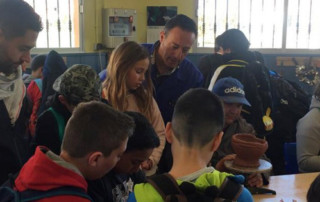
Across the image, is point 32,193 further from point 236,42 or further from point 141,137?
point 236,42

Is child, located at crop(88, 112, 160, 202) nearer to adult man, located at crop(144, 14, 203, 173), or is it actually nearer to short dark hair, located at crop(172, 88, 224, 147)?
short dark hair, located at crop(172, 88, 224, 147)

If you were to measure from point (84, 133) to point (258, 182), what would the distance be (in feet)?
3.25

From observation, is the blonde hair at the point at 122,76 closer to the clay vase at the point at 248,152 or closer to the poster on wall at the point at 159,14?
the clay vase at the point at 248,152

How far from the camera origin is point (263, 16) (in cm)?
539

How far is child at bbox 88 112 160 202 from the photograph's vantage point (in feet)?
4.69

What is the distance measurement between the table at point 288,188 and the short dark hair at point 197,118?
71 cm

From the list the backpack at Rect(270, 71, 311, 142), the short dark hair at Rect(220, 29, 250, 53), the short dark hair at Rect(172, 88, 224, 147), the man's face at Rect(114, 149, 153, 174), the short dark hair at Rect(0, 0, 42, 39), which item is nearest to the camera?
the short dark hair at Rect(172, 88, 224, 147)

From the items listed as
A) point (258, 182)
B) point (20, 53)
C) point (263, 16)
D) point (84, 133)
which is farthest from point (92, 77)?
point (263, 16)

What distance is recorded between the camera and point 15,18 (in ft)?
4.49

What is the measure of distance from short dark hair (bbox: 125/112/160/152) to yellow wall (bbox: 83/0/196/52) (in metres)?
3.24

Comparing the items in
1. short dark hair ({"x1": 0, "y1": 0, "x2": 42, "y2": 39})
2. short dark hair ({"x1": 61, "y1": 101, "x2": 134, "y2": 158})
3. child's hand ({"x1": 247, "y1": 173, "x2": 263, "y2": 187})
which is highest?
short dark hair ({"x1": 0, "y1": 0, "x2": 42, "y2": 39})

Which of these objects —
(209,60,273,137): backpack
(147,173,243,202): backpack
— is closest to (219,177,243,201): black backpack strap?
(147,173,243,202): backpack

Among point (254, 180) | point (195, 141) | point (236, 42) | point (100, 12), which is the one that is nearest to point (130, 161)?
point (195, 141)

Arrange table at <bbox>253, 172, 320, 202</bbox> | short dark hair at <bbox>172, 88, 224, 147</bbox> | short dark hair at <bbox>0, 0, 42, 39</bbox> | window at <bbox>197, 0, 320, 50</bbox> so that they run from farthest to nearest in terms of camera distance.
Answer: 1. window at <bbox>197, 0, 320, 50</bbox>
2. table at <bbox>253, 172, 320, 202</bbox>
3. short dark hair at <bbox>0, 0, 42, 39</bbox>
4. short dark hair at <bbox>172, 88, 224, 147</bbox>
